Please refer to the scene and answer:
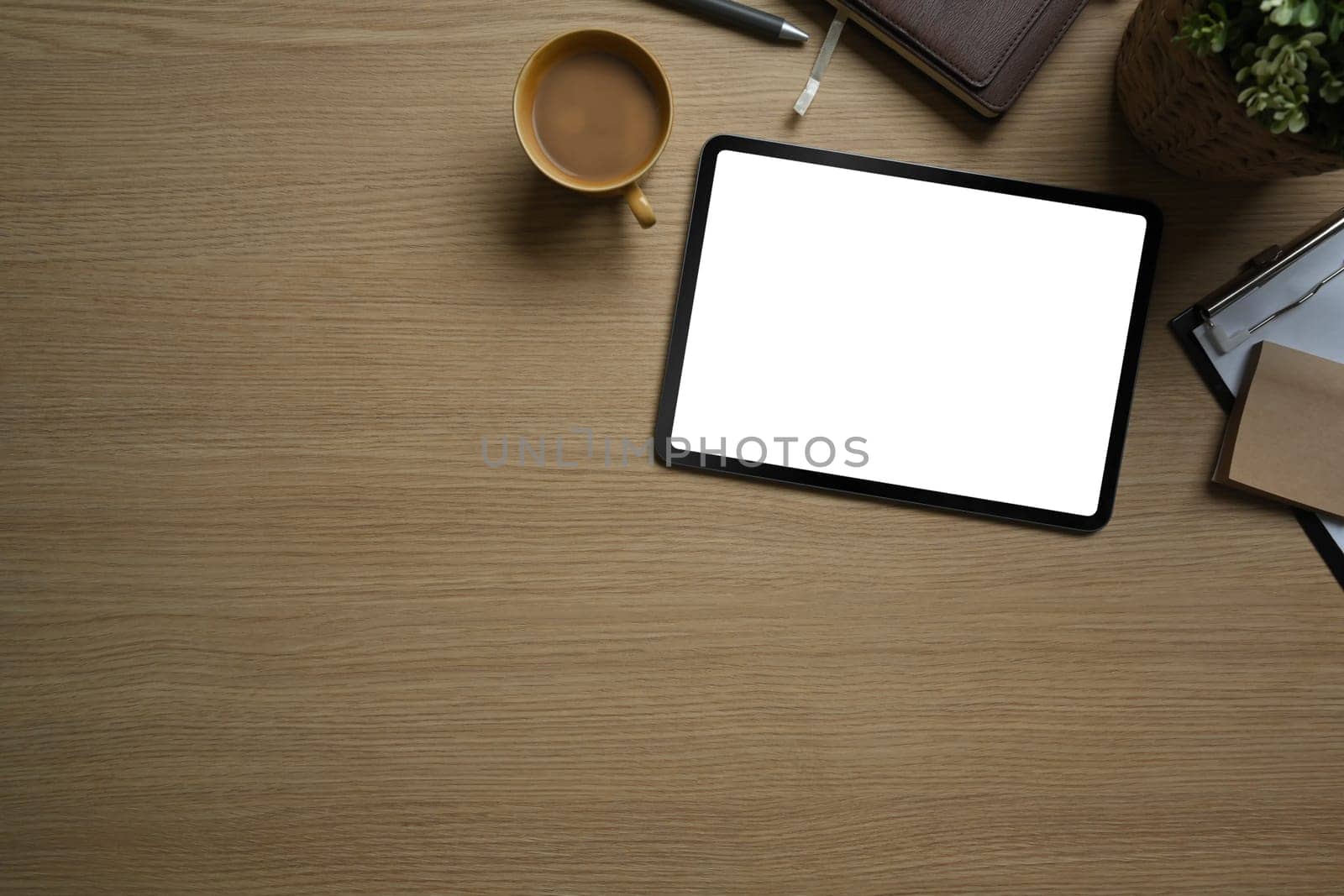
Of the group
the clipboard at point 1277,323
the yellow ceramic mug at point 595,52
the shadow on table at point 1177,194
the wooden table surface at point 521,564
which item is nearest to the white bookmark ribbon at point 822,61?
the wooden table surface at point 521,564

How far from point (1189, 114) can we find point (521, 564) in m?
0.59

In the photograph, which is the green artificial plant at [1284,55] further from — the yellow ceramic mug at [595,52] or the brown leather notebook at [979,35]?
the yellow ceramic mug at [595,52]

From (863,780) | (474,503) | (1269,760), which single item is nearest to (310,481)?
(474,503)

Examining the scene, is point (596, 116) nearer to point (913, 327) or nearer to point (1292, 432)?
point (913, 327)

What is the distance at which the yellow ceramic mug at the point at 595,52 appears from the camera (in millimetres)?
619

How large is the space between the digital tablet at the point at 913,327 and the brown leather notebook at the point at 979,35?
0.23 ft

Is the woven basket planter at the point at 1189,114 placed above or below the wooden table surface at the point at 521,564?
above

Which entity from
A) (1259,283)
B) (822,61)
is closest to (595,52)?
(822,61)

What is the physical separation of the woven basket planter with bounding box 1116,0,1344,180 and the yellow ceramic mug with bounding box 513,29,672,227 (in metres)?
0.33

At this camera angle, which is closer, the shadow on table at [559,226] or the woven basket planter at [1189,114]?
the woven basket planter at [1189,114]

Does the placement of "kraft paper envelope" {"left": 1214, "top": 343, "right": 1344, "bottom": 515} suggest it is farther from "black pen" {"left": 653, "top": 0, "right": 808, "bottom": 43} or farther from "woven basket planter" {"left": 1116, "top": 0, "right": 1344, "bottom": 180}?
"black pen" {"left": 653, "top": 0, "right": 808, "bottom": 43}

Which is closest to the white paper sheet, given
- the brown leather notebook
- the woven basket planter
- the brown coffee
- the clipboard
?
the clipboard

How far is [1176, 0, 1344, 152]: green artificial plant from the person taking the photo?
0.46 m

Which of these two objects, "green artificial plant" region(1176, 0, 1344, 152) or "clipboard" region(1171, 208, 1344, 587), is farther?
"clipboard" region(1171, 208, 1344, 587)
